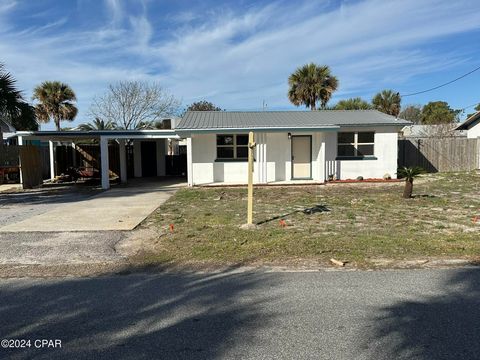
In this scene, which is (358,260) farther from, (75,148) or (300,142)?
(75,148)

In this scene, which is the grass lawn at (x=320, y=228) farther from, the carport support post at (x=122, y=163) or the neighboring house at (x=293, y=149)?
the carport support post at (x=122, y=163)

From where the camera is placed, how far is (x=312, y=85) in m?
31.4

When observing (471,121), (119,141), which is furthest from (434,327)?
(471,121)

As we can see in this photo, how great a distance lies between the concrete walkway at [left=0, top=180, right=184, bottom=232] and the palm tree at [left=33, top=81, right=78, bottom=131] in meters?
22.1

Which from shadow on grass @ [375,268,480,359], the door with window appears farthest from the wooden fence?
shadow on grass @ [375,268,480,359]

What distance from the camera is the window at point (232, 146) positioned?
742 inches

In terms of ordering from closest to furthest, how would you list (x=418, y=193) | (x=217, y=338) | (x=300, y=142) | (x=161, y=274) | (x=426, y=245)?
(x=217, y=338)
(x=161, y=274)
(x=426, y=245)
(x=418, y=193)
(x=300, y=142)

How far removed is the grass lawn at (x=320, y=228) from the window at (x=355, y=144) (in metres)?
4.66

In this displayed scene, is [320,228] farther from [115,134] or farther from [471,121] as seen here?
[471,121]

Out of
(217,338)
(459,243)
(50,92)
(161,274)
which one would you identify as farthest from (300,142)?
(50,92)

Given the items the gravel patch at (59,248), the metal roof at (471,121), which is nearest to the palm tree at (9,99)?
the gravel patch at (59,248)

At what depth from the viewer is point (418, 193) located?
14695 mm

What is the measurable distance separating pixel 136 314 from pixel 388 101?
36415 millimetres

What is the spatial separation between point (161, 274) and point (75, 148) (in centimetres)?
2192
